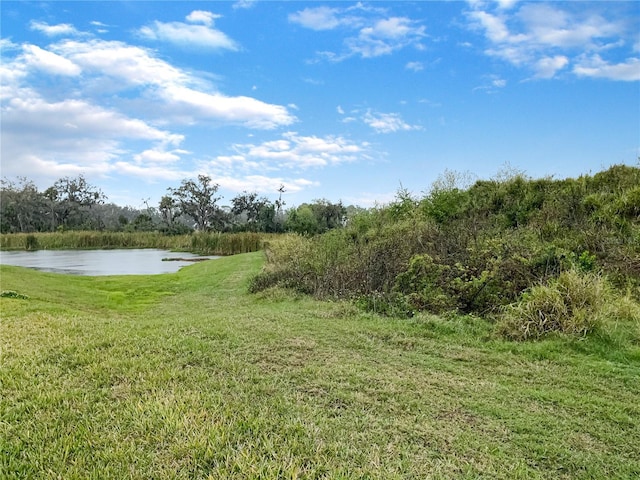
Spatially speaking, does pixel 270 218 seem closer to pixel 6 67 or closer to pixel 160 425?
pixel 6 67

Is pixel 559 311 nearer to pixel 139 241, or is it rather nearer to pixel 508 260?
pixel 508 260

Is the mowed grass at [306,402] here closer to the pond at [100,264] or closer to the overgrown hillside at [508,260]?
the overgrown hillside at [508,260]

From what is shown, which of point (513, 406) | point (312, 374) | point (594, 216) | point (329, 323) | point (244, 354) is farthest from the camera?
point (594, 216)

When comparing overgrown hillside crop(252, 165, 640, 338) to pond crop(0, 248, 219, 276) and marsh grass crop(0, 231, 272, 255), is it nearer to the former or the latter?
pond crop(0, 248, 219, 276)

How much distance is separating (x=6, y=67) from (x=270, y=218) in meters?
31.0

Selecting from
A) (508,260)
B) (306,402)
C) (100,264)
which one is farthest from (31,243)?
(306,402)

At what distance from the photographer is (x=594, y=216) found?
8109 mm

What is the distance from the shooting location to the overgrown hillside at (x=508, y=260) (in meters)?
4.63

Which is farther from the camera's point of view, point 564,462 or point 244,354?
point 244,354

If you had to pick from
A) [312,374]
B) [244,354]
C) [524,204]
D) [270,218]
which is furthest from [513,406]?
[270,218]

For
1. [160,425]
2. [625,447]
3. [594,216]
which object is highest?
[594,216]

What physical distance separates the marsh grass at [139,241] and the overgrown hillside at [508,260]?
41.1 feet

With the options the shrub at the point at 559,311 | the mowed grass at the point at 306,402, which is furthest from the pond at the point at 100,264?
the shrub at the point at 559,311

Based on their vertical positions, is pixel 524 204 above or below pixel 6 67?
below
